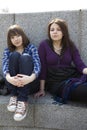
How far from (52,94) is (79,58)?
611 mm

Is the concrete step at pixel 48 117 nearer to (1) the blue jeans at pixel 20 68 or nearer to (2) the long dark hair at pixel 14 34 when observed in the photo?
(1) the blue jeans at pixel 20 68

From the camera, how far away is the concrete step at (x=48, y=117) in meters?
4.09

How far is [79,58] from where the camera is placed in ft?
14.9

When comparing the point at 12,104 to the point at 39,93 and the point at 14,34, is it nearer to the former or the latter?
the point at 39,93

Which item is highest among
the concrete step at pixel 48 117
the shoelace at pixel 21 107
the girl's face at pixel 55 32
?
the girl's face at pixel 55 32

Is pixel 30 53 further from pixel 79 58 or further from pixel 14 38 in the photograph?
pixel 79 58

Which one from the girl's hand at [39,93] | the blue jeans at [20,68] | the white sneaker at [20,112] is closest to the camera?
the white sneaker at [20,112]

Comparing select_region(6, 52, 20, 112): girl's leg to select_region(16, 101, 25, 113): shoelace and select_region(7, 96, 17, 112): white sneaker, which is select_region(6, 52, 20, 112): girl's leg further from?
select_region(16, 101, 25, 113): shoelace

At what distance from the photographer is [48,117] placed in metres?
4.18

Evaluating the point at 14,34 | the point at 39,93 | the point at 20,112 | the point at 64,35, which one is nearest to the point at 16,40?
the point at 14,34

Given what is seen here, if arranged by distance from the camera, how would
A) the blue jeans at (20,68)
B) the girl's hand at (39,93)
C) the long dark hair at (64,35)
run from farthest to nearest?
1. the long dark hair at (64,35)
2. the girl's hand at (39,93)
3. the blue jeans at (20,68)

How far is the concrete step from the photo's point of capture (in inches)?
161

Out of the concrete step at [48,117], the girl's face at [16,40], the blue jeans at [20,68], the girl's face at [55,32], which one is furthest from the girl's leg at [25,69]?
the girl's face at [55,32]

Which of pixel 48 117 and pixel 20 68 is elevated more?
pixel 20 68
